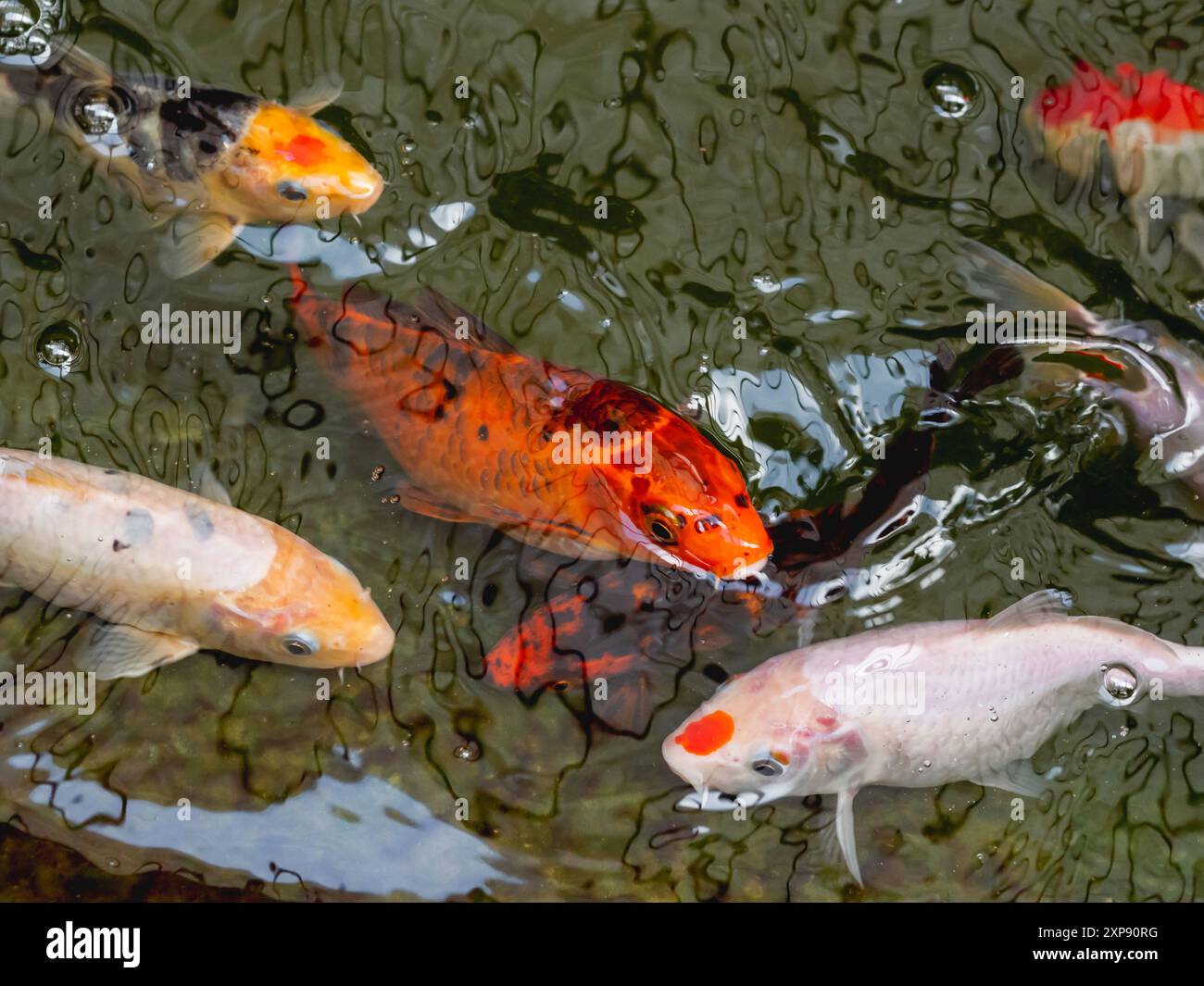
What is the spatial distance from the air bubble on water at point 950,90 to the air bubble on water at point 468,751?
10.3ft

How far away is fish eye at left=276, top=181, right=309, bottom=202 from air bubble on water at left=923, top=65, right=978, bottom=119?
2.56 meters

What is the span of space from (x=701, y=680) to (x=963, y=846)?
1.12 meters

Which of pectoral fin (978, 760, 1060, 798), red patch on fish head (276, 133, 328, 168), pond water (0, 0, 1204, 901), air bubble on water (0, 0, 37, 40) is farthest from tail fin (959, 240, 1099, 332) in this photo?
air bubble on water (0, 0, 37, 40)

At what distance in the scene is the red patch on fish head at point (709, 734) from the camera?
3.91m

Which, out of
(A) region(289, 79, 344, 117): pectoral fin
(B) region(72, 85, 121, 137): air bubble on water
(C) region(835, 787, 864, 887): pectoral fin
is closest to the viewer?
(C) region(835, 787, 864, 887): pectoral fin

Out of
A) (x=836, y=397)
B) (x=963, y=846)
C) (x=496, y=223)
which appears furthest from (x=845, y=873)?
(x=496, y=223)

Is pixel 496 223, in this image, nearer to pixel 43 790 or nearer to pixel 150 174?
pixel 150 174

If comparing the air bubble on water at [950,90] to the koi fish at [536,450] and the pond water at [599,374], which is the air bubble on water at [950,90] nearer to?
the pond water at [599,374]

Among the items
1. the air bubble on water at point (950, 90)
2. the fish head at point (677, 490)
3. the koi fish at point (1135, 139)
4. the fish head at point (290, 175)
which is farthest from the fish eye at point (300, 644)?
the koi fish at point (1135, 139)

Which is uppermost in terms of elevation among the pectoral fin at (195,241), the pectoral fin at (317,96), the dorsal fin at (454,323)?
the pectoral fin at (317,96)

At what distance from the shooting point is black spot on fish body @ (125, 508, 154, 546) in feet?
12.8

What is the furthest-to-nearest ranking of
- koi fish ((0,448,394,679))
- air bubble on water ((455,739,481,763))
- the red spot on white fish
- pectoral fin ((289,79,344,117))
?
the red spot on white fish
pectoral fin ((289,79,344,117))
air bubble on water ((455,739,481,763))
koi fish ((0,448,394,679))

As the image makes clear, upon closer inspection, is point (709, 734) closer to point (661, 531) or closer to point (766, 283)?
point (661, 531)

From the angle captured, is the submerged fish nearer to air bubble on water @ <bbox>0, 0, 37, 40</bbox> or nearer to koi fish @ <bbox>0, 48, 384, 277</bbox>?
koi fish @ <bbox>0, 48, 384, 277</bbox>
